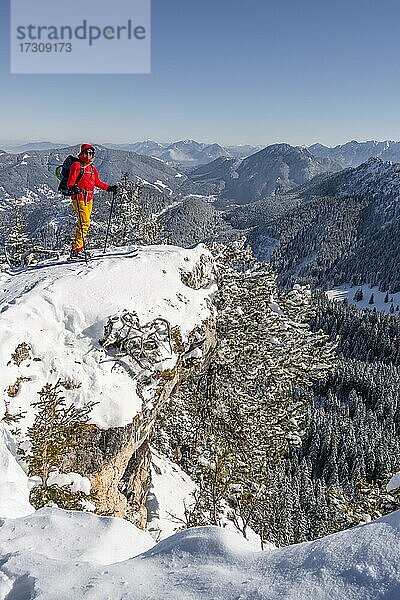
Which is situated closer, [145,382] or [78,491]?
[78,491]

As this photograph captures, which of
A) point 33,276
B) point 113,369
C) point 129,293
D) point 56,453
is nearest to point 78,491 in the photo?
point 56,453

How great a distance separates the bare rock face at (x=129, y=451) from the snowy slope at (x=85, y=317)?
0.44 m

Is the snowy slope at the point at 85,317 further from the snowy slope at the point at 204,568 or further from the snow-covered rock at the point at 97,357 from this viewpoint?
the snowy slope at the point at 204,568

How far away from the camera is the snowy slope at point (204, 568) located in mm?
4066

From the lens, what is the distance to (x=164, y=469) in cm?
2564

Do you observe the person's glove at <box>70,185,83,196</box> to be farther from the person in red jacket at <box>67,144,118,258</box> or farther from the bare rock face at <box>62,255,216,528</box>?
the bare rock face at <box>62,255,216,528</box>

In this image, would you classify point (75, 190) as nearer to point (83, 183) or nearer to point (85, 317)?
point (83, 183)

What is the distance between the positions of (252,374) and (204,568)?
1688 centimetres

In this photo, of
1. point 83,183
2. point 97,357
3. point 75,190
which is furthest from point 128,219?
point 97,357

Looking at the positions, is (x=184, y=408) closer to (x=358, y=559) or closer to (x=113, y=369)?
(x=113, y=369)

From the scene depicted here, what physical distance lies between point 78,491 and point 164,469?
1555 centimetres

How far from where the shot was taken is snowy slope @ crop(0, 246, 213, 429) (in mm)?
12578

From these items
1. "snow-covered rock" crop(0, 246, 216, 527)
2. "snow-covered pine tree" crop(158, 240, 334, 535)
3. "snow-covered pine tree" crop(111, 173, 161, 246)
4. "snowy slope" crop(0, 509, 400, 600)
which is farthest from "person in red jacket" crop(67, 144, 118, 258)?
"snow-covered pine tree" crop(111, 173, 161, 246)

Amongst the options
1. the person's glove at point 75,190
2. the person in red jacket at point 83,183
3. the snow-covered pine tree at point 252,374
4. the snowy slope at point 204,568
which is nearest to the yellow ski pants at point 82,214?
the person in red jacket at point 83,183
